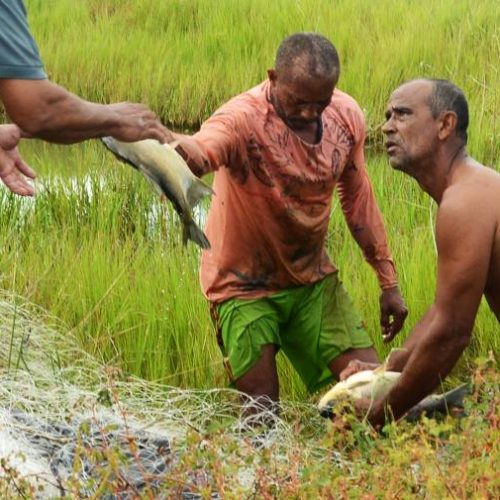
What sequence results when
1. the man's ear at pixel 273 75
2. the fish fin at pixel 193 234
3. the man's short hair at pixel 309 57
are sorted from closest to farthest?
the fish fin at pixel 193 234 → the man's short hair at pixel 309 57 → the man's ear at pixel 273 75

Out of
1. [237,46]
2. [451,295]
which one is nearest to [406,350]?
[451,295]

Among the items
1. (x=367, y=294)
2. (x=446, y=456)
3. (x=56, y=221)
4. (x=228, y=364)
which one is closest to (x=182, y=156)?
(x=228, y=364)

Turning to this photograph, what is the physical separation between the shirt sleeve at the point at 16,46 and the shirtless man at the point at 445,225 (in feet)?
3.57

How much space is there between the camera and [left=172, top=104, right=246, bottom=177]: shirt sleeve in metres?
4.25

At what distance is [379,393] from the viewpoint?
4.21 meters

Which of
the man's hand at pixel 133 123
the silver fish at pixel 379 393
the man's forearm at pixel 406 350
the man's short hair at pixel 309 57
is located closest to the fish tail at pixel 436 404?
the silver fish at pixel 379 393

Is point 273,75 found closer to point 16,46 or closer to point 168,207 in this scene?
point 16,46

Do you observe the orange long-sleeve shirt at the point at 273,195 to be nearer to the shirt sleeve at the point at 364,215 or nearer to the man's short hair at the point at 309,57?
the shirt sleeve at the point at 364,215

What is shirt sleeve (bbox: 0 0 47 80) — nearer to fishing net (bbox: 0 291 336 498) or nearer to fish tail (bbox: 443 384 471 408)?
fishing net (bbox: 0 291 336 498)

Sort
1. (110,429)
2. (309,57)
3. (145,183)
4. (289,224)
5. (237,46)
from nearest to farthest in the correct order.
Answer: (110,429), (309,57), (289,224), (145,183), (237,46)

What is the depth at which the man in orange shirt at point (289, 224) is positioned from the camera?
14.8 ft

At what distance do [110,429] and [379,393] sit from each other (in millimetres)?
1076

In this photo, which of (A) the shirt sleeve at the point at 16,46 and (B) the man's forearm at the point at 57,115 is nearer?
(A) the shirt sleeve at the point at 16,46

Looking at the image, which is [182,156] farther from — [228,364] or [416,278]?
[416,278]
